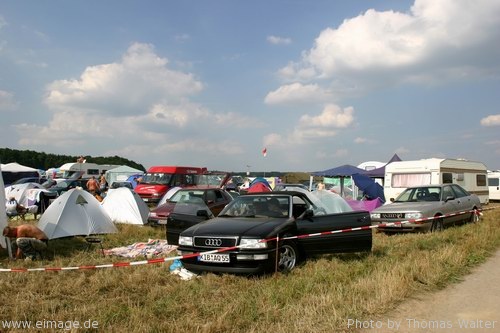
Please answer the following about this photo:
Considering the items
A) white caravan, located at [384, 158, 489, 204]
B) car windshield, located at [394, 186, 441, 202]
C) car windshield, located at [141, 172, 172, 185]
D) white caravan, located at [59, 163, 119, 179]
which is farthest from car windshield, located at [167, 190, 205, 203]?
white caravan, located at [59, 163, 119, 179]

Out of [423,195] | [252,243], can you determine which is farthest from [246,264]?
[423,195]

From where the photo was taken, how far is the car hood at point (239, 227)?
6.86 m

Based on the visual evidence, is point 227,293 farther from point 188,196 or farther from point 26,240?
point 188,196

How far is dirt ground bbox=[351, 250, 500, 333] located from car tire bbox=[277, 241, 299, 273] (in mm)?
2229

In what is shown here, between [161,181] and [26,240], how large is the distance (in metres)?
13.4

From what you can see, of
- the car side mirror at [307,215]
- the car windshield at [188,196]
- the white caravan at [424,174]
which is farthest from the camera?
the white caravan at [424,174]

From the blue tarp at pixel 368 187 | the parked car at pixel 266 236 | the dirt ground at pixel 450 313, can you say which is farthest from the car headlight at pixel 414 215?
the blue tarp at pixel 368 187

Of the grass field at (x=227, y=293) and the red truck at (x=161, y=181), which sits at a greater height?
the red truck at (x=161, y=181)

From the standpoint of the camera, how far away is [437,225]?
1232 centimetres

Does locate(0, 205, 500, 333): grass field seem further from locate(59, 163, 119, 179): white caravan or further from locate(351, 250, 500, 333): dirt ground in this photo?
locate(59, 163, 119, 179): white caravan

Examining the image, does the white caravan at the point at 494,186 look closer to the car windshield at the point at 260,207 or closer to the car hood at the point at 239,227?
the car windshield at the point at 260,207

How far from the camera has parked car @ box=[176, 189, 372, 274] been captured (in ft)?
21.9

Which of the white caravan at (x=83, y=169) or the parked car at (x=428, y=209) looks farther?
the white caravan at (x=83, y=169)

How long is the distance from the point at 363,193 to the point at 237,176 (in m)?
23.4
